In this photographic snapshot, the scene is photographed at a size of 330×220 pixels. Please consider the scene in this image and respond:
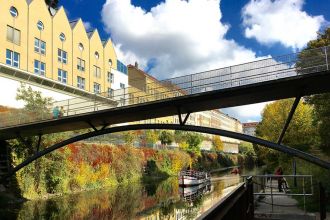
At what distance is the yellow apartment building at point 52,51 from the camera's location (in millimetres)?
41094

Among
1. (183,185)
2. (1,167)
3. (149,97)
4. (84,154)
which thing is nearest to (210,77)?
(149,97)

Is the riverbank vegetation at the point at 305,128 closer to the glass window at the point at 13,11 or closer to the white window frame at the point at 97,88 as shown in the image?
the white window frame at the point at 97,88

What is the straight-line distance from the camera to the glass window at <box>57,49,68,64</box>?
49.4 meters

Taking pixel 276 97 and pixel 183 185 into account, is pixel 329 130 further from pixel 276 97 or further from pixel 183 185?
pixel 183 185

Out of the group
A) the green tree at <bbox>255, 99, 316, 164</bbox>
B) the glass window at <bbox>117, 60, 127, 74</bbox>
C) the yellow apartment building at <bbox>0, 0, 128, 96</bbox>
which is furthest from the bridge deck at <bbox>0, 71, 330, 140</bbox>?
the glass window at <bbox>117, 60, 127, 74</bbox>

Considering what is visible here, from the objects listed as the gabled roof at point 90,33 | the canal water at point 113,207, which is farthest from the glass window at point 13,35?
the canal water at point 113,207

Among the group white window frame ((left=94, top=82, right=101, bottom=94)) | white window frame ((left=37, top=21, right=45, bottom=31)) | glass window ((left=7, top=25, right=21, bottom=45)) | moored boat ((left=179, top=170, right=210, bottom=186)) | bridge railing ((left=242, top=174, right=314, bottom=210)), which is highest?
white window frame ((left=37, top=21, right=45, bottom=31))

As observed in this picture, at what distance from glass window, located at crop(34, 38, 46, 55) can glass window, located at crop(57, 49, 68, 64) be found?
9.98ft

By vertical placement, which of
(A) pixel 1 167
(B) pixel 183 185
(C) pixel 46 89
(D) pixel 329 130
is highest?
(C) pixel 46 89

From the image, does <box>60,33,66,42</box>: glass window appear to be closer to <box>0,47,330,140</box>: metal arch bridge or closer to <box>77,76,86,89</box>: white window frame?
<box>77,76,86,89</box>: white window frame

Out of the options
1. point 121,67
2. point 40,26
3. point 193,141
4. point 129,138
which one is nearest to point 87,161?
point 129,138

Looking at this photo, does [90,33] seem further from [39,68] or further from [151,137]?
[151,137]

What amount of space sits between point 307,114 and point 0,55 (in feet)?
105

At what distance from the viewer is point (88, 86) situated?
55656mm
